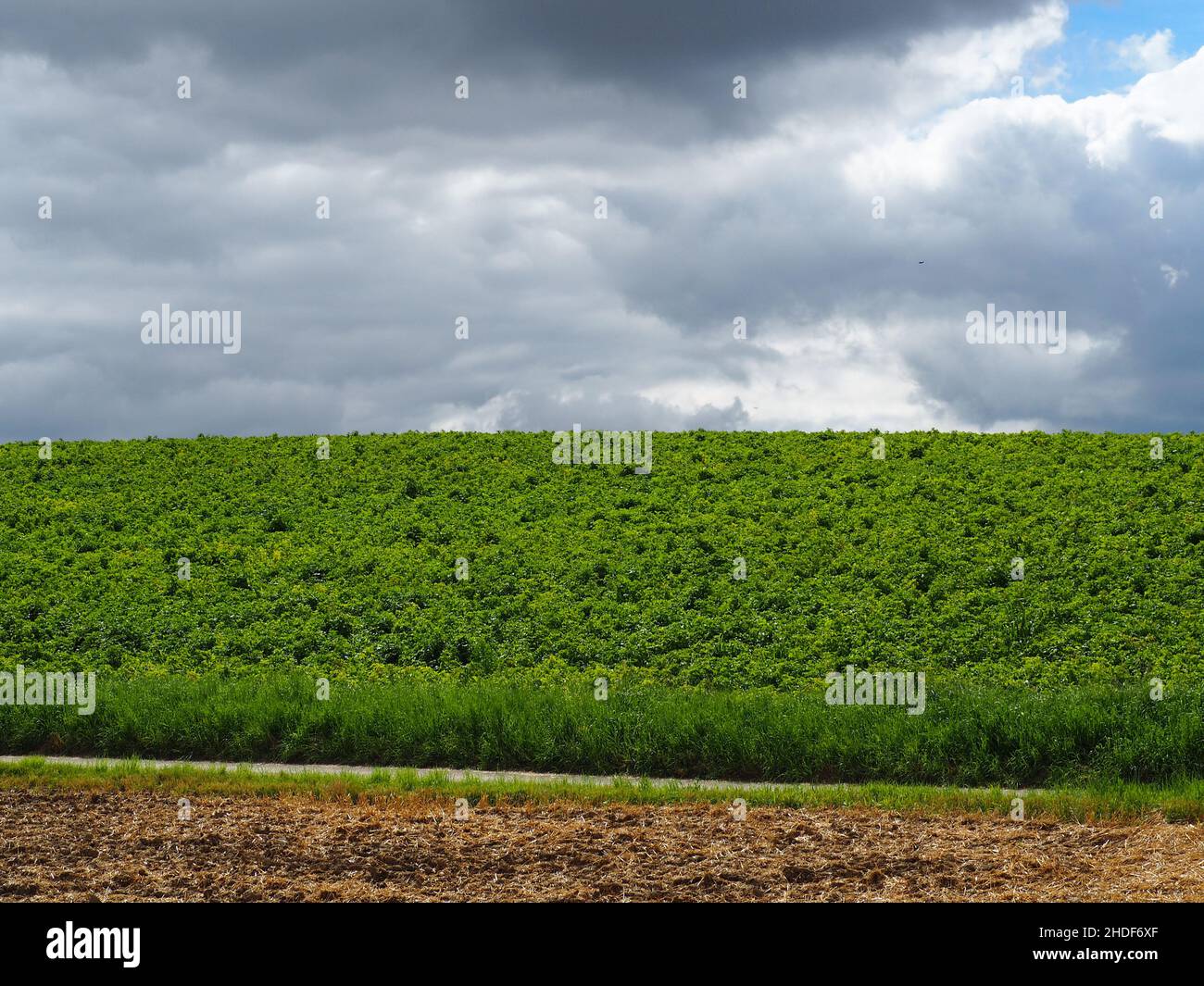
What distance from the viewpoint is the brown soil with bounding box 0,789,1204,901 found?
8.73 metres

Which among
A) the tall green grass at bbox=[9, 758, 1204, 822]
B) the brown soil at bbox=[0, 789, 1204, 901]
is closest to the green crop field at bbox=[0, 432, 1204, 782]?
the tall green grass at bbox=[9, 758, 1204, 822]

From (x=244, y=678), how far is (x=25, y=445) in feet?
84.8

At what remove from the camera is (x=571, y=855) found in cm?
948

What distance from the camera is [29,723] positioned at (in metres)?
15.9

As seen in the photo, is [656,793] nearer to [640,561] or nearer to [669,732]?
[669,732]

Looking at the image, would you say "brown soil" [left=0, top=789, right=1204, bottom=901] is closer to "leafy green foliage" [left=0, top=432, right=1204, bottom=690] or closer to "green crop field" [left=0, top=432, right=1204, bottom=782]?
"green crop field" [left=0, top=432, right=1204, bottom=782]

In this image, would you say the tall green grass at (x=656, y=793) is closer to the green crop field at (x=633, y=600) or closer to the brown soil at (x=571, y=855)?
the brown soil at (x=571, y=855)

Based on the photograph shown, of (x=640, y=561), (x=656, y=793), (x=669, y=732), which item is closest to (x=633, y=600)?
(x=640, y=561)

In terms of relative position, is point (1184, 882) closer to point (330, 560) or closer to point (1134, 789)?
point (1134, 789)

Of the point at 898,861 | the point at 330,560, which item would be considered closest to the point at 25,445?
the point at 330,560

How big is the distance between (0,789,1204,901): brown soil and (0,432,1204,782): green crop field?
8.02ft

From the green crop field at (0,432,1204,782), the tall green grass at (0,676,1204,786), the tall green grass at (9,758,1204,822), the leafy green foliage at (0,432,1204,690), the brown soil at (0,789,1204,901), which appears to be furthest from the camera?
the leafy green foliage at (0,432,1204,690)

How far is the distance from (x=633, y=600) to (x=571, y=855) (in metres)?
12.9

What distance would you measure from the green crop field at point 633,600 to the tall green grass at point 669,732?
44mm
